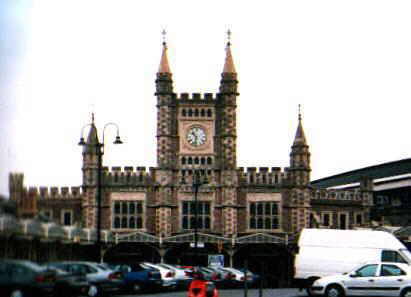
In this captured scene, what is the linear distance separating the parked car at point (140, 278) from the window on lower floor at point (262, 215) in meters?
29.1

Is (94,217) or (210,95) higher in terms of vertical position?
(210,95)

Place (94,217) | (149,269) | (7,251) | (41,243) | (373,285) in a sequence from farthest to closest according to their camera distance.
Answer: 1. (94,217)
2. (149,269)
3. (373,285)
4. (41,243)
5. (7,251)

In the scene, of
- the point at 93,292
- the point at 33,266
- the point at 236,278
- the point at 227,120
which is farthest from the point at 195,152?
the point at 33,266

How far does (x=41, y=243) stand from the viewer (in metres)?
14.5

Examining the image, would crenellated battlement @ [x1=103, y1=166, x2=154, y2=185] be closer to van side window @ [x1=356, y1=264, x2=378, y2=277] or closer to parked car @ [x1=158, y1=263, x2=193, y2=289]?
parked car @ [x1=158, y1=263, x2=193, y2=289]

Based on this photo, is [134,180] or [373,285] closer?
[373,285]

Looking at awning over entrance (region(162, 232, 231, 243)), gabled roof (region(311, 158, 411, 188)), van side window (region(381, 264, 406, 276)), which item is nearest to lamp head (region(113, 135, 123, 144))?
van side window (region(381, 264, 406, 276))

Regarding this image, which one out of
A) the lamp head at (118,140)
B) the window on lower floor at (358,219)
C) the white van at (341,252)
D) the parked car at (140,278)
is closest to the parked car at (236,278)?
the white van at (341,252)

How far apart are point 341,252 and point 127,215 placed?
94.4 ft

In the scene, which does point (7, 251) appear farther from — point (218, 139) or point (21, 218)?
point (218, 139)

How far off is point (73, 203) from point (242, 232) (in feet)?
43.1

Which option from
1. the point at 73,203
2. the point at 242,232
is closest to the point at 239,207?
the point at 242,232

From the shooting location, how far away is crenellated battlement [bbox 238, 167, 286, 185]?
223 ft

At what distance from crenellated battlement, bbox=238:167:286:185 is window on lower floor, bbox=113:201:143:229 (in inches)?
335
